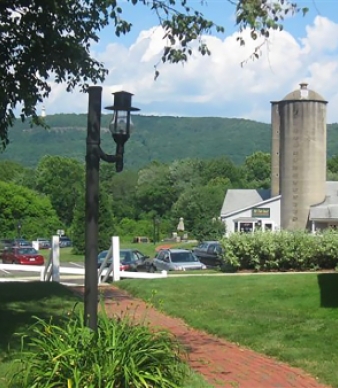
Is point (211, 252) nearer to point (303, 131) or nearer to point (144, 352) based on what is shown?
point (303, 131)

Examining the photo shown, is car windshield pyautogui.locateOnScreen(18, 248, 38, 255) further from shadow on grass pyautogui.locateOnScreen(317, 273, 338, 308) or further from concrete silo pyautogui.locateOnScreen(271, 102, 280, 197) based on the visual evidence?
shadow on grass pyautogui.locateOnScreen(317, 273, 338, 308)

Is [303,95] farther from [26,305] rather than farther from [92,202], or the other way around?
[92,202]

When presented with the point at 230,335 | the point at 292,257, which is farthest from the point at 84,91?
the point at 292,257

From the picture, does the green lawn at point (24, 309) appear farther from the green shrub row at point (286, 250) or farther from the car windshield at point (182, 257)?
the car windshield at point (182, 257)

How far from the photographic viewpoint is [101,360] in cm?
628

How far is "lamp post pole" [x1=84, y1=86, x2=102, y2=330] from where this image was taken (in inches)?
283

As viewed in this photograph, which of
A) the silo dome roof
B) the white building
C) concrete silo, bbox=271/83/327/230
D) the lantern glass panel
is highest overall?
the silo dome roof

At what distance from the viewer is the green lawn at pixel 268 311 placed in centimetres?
959

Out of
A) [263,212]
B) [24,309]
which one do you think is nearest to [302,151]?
[263,212]

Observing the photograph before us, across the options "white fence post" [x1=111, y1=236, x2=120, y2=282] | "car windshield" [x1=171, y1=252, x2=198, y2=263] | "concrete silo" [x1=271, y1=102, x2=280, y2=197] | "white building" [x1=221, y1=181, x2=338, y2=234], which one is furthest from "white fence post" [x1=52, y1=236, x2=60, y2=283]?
"concrete silo" [x1=271, y1=102, x2=280, y2=197]

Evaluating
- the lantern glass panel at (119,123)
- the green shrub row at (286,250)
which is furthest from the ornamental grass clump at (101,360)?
the green shrub row at (286,250)

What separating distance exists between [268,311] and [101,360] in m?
7.23

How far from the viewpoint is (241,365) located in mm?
8969

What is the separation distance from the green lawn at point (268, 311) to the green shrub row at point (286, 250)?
5329mm
